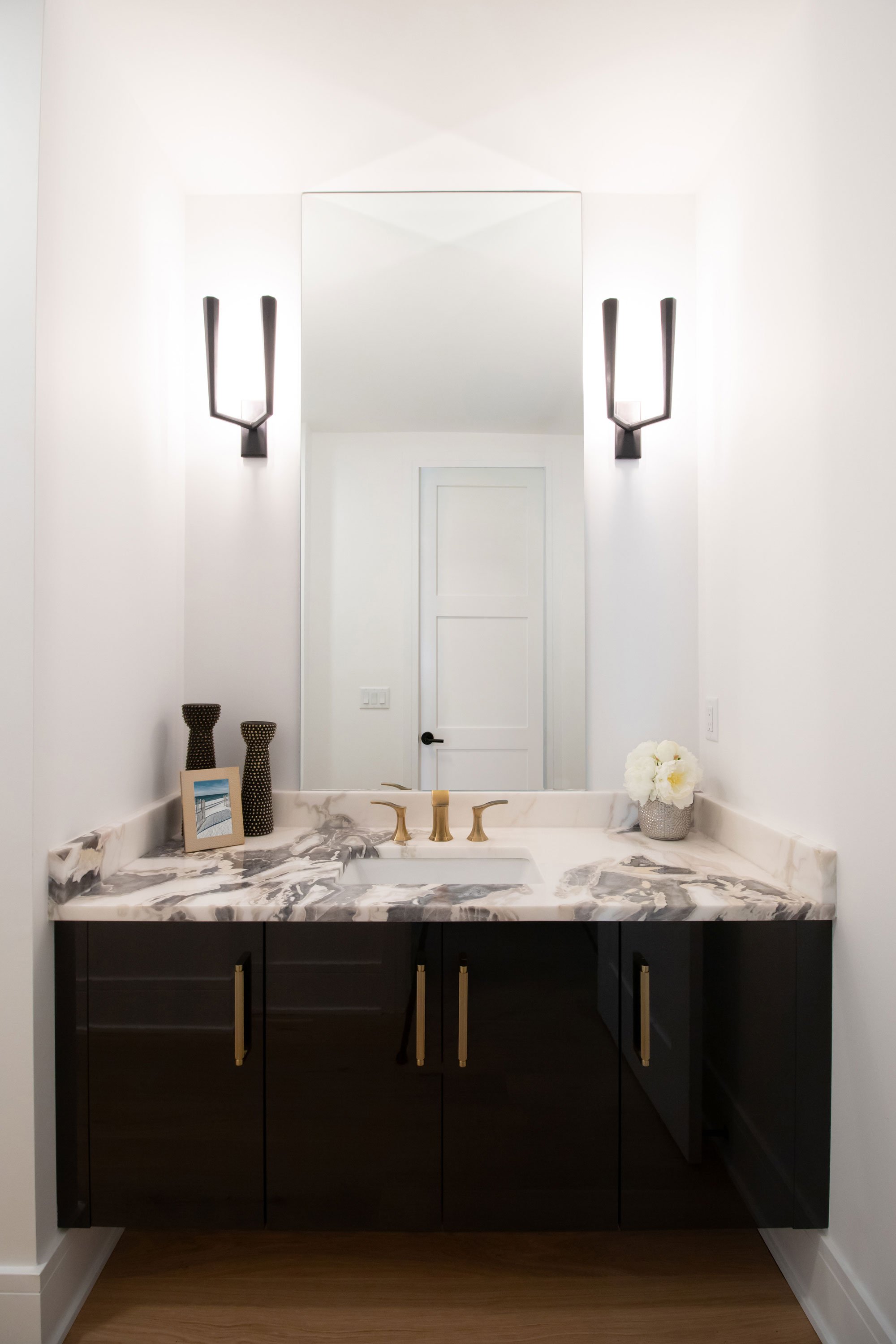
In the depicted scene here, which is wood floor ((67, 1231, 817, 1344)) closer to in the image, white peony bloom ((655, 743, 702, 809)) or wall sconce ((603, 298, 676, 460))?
white peony bloom ((655, 743, 702, 809))

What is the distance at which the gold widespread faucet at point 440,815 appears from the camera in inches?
70.0

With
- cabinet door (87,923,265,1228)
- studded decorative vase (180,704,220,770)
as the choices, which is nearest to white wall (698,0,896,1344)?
cabinet door (87,923,265,1228)

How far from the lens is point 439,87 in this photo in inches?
63.7

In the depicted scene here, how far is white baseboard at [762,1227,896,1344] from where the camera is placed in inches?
47.8

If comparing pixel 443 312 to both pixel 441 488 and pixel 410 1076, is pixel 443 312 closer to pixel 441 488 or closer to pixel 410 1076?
pixel 441 488

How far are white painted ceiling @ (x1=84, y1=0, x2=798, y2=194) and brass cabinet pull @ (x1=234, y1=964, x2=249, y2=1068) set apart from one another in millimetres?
1902

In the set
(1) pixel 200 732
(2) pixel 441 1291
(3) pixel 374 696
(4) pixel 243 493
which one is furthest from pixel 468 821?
(4) pixel 243 493

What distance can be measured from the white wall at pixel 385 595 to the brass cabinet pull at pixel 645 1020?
66 cm

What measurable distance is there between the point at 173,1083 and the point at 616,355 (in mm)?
1999

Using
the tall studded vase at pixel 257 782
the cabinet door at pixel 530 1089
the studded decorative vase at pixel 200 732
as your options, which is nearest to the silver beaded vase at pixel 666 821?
the cabinet door at pixel 530 1089

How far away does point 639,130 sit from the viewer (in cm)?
176

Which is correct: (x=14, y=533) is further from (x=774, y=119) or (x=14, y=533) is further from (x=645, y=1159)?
(x=774, y=119)

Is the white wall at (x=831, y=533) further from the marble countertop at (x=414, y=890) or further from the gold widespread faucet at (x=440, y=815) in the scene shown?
the gold widespread faucet at (x=440, y=815)

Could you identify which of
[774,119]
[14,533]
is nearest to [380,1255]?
[14,533]
